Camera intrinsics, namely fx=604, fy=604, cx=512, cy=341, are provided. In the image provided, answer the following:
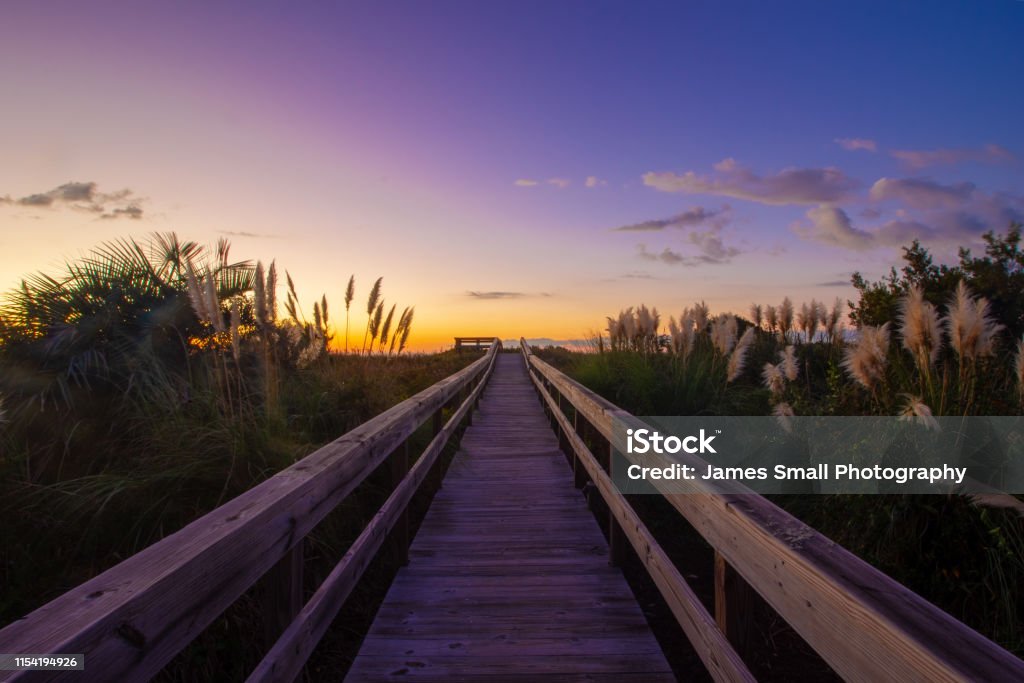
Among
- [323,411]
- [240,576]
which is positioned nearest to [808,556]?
[240,576]

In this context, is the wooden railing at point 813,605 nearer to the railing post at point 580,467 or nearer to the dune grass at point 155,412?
the dune grass at point 155,412

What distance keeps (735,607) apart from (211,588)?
61.5 inches

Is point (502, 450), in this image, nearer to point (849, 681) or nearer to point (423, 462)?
point (423, 462)

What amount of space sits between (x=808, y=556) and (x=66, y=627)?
1511mm

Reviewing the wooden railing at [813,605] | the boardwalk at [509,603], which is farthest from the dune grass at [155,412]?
the wooden railing at [813,605]

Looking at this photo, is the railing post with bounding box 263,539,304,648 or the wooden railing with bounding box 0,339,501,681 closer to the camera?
the wooden railing with bounding box 0,339,501,681

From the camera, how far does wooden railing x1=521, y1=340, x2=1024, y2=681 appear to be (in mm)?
1001

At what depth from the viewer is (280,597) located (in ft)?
6.81

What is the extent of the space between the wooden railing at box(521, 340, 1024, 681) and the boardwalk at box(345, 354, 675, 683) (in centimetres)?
63

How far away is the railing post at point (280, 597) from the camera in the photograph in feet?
6.70

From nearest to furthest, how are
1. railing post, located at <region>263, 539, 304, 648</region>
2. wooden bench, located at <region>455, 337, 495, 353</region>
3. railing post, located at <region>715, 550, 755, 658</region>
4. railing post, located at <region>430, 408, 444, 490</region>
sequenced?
railing post, located at <region>715, 550, 755, 658</region> < railing post, located at <region>263, 539, 304, 648</region> < railing post, located at <region>430, 408, 444, 490</region> < wooden bench, located at <region>455, 337, 495, 353</region>

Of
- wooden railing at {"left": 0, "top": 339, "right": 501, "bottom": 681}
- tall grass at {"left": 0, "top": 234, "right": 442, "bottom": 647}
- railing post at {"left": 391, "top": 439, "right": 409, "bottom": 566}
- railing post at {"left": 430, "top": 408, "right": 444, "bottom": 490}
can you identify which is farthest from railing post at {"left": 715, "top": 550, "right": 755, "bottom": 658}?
railing post at {"left": 430, "top": 408, "right": 444, "bottom": 490}

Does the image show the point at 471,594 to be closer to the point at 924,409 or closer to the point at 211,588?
the point at 211,588

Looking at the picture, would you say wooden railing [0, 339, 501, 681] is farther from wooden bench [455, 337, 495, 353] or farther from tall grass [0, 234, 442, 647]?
wooden bench [455, 337, 495, 353]
